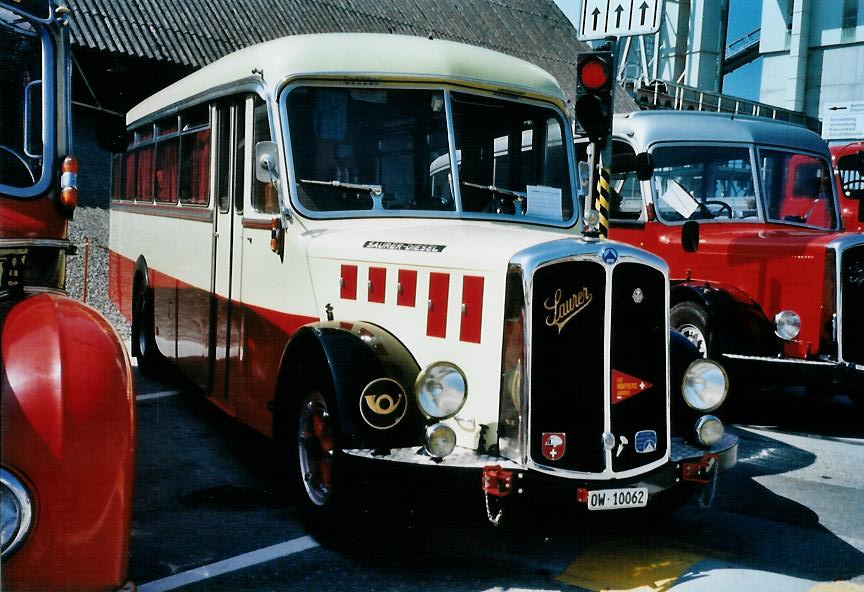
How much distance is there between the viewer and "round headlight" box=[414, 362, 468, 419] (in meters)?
4.05

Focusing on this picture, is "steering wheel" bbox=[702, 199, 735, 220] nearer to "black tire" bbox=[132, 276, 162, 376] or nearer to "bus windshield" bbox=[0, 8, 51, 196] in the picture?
"black tire" bbox=[132, 276, 162, 376]

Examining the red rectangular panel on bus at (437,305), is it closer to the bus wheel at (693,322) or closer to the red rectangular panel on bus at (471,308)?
the red rectangular panel on bus at (471,308)

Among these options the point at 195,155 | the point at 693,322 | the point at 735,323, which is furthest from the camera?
the point at 693,322

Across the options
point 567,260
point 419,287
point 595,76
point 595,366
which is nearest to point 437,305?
point 419,287

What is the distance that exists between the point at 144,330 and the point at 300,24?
38.7 feet

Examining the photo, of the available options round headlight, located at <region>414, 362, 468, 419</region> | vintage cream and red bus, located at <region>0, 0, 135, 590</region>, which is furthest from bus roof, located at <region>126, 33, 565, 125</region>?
vintage cream and red bus, located at <region>0, 0, 135, 590</region>

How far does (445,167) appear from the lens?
5.24 metres

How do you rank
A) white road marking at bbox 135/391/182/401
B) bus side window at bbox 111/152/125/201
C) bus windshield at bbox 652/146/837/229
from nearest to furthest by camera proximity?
white road marking at bbox 135/391/182/401 < bus windshield at bbox 652/146/837/229 < bus side window at bbox 111/152/125/201

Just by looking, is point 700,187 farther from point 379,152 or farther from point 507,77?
point 379,152

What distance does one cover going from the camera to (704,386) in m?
4.69

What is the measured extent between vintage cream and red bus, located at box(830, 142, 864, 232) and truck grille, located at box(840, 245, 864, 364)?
2411mm

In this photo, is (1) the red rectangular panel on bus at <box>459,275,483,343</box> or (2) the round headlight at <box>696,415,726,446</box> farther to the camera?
(2) the round headlight at <box>696,415,726,446</box>

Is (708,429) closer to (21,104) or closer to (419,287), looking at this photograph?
→ (419,287)

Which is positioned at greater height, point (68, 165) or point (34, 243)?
point (68, 165)
